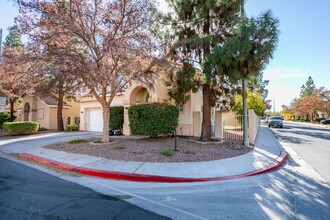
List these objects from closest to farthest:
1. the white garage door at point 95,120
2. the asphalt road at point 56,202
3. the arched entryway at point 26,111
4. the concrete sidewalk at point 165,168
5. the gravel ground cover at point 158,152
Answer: the asphalt road at point 56,202 < the concrete sidewalk at point 165,168 < the gravel ground cover at point 158,152 < the white garage door at point 95,120 < the arched entryway at point 26,111

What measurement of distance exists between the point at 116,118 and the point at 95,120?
456cm

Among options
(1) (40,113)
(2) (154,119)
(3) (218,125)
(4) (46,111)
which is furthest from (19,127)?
(3) (218,125)

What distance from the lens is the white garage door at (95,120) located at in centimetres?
1992

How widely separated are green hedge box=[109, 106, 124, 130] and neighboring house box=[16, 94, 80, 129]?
1052cm

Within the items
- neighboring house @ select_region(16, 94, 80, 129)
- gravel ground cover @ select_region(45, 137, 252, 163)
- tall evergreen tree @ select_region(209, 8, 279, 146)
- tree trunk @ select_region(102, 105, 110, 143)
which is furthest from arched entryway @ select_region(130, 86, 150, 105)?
neighboring house @ select_region(16, 94, 80, 129)

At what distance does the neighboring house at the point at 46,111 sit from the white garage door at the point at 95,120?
5.59 metres

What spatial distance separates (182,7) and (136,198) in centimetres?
1024

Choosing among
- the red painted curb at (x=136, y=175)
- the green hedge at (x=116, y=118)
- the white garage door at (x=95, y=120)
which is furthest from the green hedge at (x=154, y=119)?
the white garage door at (x=95, y=120)

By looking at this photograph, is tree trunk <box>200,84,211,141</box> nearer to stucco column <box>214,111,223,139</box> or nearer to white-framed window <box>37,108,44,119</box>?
stucco column <box>214,111,223,139</box>

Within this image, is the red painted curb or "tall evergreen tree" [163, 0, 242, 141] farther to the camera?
"tall evergreen tree" [163, 0, 242, 141]

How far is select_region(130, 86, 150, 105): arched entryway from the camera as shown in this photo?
16.3 metres

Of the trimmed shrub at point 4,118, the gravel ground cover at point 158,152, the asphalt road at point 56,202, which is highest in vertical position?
the trimmed shrub at point 4,118

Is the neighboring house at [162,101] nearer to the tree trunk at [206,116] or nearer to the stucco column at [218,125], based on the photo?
the stucco column at [218,125]

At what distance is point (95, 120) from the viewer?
20.3 meters
